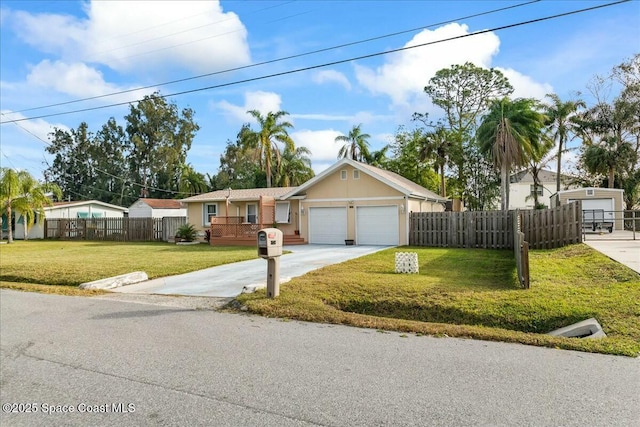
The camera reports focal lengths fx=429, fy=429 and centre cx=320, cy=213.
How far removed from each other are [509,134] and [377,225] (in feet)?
31.2

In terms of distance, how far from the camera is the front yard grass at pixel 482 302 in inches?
225

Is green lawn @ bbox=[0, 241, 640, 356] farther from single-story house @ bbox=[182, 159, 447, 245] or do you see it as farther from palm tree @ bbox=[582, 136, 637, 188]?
palm tree @ bbox=[582, 136, 637, 188]

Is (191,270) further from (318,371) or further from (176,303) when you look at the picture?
(318,371)

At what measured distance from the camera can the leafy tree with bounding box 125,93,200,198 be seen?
175ft

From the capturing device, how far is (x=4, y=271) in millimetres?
12875

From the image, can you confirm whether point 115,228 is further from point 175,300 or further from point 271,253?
point 271,253

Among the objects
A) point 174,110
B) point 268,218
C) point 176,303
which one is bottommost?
point 176,303

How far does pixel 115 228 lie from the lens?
95.1ft

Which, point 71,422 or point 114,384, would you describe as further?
point 114,384

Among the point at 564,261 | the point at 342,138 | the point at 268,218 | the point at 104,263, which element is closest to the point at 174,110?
the point at 342,138

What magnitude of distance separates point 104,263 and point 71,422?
38.9 feet

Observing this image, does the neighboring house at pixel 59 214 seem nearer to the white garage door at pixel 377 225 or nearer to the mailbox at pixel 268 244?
the white garage door at pixel 377 225

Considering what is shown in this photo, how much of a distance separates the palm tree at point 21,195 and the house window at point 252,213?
50.1 feet

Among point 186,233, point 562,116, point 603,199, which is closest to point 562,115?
point 562,116
